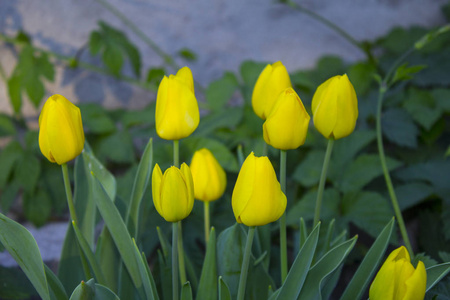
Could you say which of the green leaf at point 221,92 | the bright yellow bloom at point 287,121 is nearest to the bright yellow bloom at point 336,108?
the bright yellow bloom at point 287,121

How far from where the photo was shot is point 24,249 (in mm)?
693

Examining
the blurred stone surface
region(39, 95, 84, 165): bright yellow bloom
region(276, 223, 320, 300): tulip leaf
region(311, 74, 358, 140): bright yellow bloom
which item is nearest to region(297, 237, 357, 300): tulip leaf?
region(276, 223, 320, 300): tulip leaf

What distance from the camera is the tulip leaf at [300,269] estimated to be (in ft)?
2.26

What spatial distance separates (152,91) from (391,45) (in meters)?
0.80

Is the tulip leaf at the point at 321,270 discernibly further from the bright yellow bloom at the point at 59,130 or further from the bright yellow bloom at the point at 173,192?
the bright yellow bloom at the point at 59,130

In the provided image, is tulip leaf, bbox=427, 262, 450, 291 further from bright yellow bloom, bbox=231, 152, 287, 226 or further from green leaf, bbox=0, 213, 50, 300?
green leaf, bbox=0, 213, 50, 300

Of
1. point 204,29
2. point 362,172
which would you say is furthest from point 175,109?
point 204,29

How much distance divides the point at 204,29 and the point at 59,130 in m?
1.23

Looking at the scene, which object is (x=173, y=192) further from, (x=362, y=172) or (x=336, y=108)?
(x=362, y=172)

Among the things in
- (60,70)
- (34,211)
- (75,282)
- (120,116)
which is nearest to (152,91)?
(120,116)

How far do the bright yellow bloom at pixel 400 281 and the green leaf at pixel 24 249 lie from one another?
0.43m

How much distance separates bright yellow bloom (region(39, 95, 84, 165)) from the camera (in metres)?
0.63

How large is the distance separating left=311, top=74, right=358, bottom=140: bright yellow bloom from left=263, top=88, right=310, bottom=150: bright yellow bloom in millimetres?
43

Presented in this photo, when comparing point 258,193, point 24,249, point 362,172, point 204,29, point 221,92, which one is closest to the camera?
point 258,193
